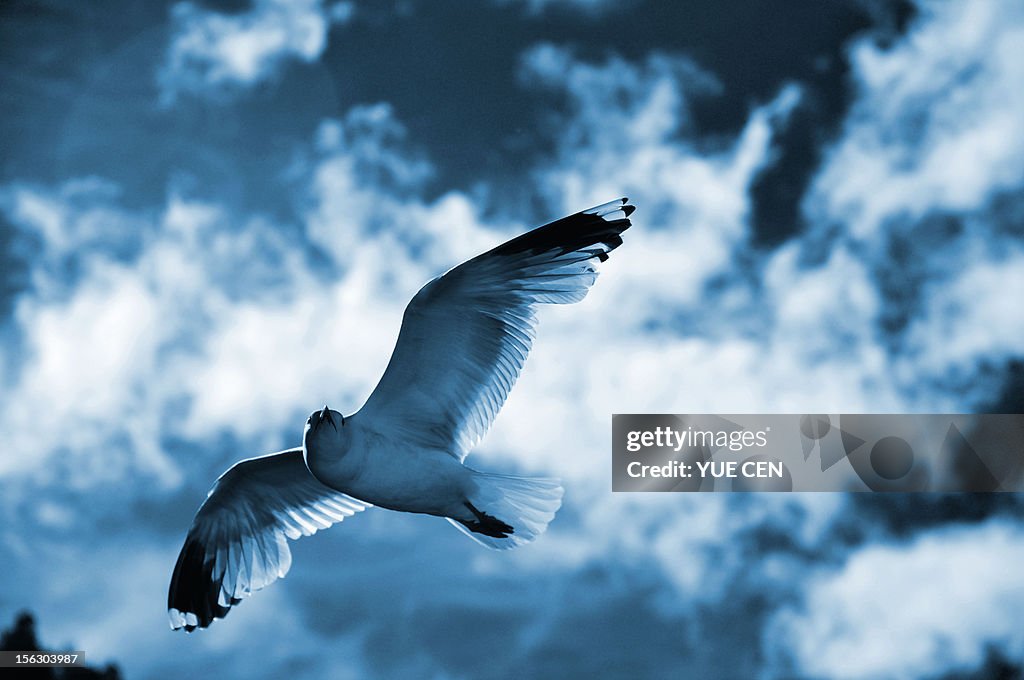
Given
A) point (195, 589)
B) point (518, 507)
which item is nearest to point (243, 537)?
point (195, 589)

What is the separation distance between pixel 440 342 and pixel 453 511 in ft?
1.11

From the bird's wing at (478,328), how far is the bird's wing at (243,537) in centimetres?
38

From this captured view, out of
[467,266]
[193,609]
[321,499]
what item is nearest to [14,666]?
[193,609]

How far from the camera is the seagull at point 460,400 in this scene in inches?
69.3

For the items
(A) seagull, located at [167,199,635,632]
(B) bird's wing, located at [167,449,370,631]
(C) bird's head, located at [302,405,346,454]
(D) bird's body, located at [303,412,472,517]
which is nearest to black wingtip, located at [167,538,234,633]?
(B) bird's wing, located at [167,449,370,631]

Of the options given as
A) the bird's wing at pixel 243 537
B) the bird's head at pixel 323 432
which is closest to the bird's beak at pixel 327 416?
the bird's head at pixel 323 432

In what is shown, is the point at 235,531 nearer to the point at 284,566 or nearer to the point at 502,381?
the point at 284,566

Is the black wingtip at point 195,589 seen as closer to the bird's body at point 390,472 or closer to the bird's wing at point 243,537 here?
→ the bird's wing at point 243,537

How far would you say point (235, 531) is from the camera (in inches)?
87.5

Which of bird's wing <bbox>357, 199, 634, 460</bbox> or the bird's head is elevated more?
bird's wing <bbox>357, 199, 634, 460</bbox>

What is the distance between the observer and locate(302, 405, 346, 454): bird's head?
1.68 meters

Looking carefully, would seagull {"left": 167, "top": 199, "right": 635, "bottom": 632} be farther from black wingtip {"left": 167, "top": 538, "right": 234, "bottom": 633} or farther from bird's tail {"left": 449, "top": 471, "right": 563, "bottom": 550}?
black wingtip {"left": 167, "top": 538, "right": 234, "bottom": 633}

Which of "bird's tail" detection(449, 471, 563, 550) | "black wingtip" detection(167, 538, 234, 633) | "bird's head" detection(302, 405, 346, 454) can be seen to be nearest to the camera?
"bird's head" detection(302, 405, 346, 454)

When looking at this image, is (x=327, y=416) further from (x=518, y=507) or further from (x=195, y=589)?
(x=195, y=589)
